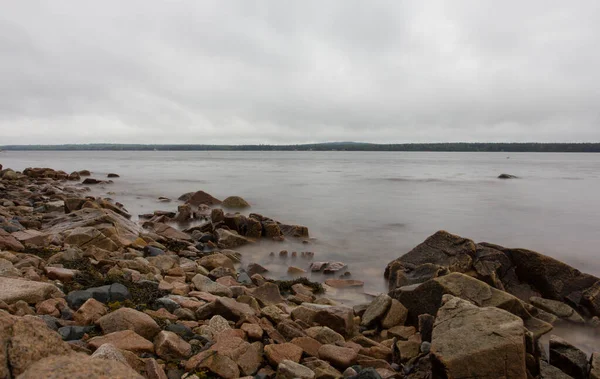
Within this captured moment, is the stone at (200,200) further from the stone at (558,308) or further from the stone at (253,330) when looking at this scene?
the stone at (253,330)

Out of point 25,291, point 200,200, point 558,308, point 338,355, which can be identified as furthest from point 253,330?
point 200,200

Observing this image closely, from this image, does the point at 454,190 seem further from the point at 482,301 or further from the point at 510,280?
→ the point at 482,301

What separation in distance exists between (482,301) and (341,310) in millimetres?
2135

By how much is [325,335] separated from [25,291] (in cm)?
363

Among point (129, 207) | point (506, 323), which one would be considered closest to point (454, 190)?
point (129, 207)

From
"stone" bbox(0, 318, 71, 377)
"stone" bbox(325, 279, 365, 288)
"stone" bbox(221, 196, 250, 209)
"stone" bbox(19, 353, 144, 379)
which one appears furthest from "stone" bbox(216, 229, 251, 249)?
"stone" bbox(19, 353, 144, 379)

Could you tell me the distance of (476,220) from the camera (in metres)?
20.9

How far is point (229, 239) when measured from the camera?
1333cm

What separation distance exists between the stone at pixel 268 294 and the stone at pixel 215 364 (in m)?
3.66

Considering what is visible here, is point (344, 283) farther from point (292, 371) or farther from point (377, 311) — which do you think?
point (292, 371)

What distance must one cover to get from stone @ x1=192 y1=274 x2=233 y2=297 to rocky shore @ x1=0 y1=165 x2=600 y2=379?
0.04 metres

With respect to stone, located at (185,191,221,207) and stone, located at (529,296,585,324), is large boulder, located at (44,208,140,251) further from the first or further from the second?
stone, located at (185,191,221,207)

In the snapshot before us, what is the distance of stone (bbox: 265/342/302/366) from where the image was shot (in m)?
4.47

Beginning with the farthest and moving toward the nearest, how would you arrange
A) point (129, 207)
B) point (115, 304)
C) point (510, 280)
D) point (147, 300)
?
point (129, 207) < point (510, 280) < point (147, 300) < point (115, 304)
